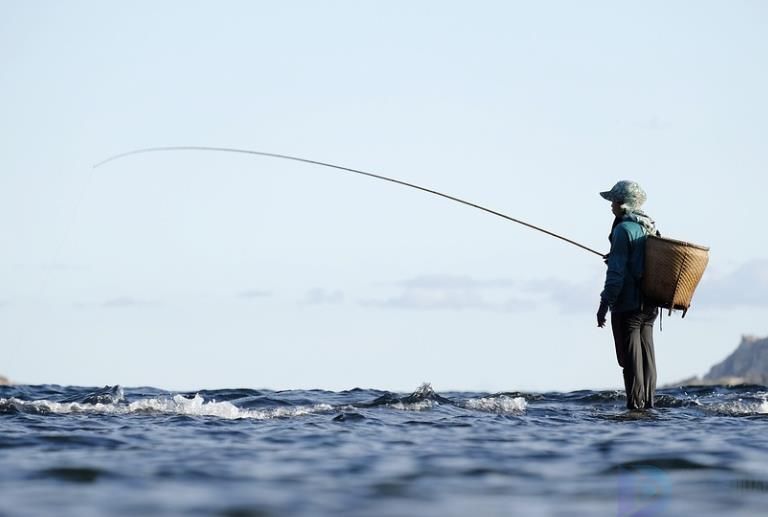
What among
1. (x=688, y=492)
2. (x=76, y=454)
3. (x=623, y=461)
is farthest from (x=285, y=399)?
(x=688, y=492)

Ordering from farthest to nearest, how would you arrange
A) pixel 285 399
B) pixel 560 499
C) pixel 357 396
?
pixel 357 396, pixel 285 399, pixel 560 499

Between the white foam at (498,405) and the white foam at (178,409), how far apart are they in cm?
198

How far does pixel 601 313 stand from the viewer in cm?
1281

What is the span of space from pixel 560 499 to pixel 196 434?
4741mm

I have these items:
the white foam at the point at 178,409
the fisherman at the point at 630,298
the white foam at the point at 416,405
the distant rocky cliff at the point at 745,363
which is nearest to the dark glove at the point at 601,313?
the fisherman at the point at 630,298

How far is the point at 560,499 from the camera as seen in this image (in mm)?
6223

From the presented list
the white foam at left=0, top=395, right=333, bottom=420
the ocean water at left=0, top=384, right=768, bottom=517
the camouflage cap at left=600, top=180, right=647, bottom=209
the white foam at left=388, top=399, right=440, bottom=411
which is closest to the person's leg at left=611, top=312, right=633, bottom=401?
the ocean water at left=0, top=384, right=768, bottom=517

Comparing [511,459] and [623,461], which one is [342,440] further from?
[623,461]

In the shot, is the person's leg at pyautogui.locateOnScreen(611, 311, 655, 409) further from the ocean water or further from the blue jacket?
the ocean water

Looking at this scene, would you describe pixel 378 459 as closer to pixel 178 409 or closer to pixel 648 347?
pixel 178 409

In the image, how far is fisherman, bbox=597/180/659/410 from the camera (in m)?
12.7

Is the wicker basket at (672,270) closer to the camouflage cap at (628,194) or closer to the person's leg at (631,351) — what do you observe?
the person's leg at (631,351)

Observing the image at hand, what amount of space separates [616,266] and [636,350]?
3.46 ft

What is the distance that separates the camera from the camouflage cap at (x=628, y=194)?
13.2 meters
